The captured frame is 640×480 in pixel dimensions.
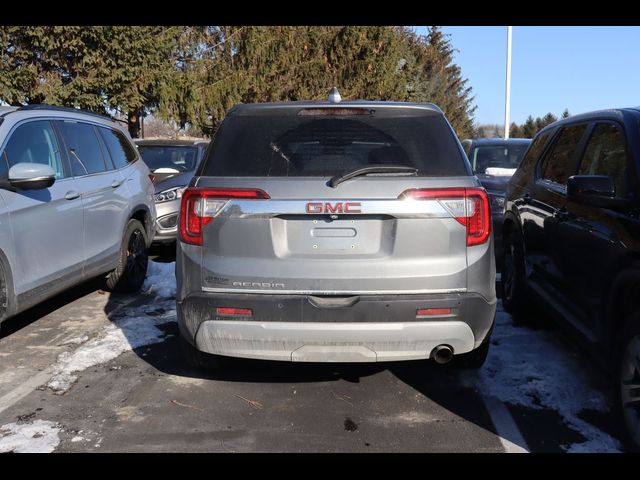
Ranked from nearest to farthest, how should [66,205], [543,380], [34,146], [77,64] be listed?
[543,380], [34,146], [66,205], [77,64]

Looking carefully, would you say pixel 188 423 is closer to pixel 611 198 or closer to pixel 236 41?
pixel 611 198

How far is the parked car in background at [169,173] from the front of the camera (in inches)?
343

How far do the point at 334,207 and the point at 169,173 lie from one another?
6443 mm

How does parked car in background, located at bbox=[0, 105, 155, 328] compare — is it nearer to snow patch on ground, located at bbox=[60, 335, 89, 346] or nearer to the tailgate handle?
snow patch on ground, located at bbox=[60, 335, 89, 346]

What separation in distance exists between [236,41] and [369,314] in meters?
21.2

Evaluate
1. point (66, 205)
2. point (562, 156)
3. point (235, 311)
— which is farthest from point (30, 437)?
point (562, 156)

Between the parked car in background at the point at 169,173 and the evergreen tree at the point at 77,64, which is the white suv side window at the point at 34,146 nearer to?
the parked car in background at the point at 169,173

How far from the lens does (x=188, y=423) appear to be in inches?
138

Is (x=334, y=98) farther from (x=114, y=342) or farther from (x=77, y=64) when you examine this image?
(x=77, y=64)

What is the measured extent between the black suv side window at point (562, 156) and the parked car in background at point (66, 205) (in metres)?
3.84

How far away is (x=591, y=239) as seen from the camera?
11.8 ft

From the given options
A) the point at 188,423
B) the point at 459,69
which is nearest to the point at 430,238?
the point at 188,423

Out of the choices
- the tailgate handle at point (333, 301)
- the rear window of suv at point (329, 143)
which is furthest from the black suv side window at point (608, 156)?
the tailgate handle at point (333, 301)

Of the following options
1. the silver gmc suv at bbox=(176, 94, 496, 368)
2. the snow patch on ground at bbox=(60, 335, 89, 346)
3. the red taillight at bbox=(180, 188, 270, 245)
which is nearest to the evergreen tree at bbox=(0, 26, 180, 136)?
the snow patch on ground at bbox=(60, 335, 89, 346)
